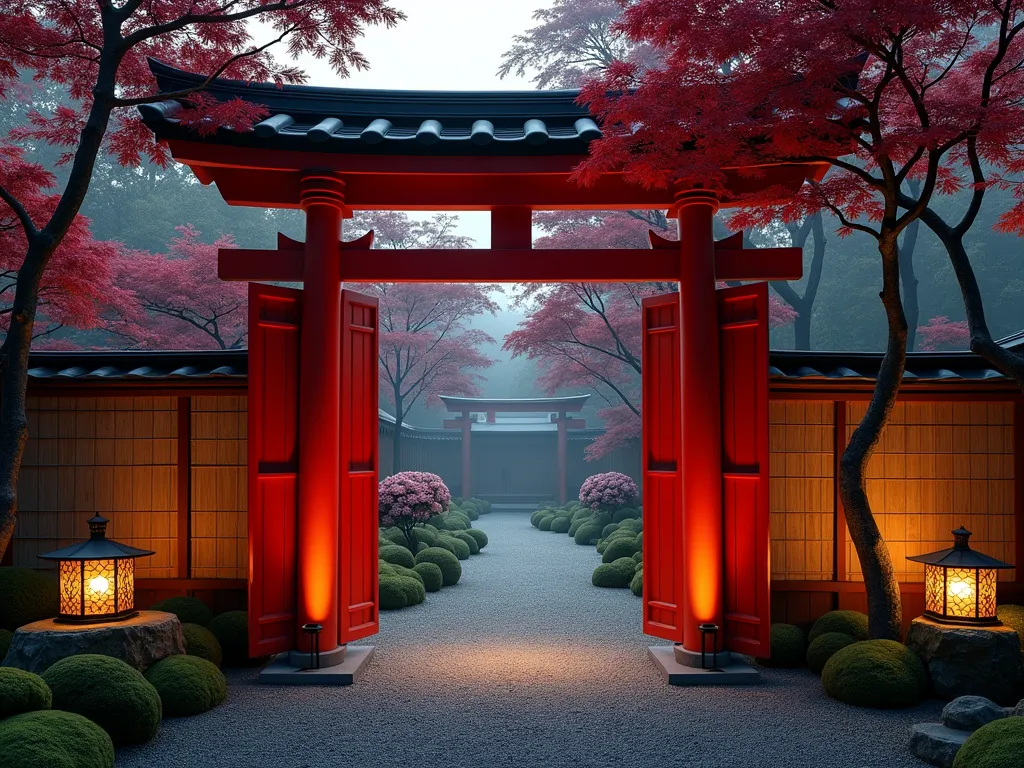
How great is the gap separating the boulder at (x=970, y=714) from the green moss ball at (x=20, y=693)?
4.93 meters

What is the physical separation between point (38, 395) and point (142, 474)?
3.82 ft

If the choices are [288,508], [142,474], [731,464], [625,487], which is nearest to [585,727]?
[731,464]

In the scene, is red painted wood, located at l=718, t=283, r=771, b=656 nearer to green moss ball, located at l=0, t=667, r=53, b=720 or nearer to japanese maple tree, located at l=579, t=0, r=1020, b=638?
japanese maple tree, located at l=579, t=0, r=1020, b=638

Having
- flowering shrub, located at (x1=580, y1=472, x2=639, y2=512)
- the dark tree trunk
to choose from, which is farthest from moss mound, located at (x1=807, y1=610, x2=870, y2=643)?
flowering shrub, located at (x1=580, y1=472, x2=639, y2=512)

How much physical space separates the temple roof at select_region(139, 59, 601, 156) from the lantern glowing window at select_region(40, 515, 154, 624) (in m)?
2.98

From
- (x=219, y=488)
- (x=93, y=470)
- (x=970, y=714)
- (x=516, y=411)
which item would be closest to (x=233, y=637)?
(x=219, y=488)

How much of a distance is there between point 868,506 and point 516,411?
2266 centimetres

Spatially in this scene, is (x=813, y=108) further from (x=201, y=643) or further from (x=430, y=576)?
(x=430, y=576)

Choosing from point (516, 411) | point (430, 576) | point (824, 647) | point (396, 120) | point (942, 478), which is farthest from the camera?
point (516, 411)

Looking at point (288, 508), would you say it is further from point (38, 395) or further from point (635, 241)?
point (635, 241)

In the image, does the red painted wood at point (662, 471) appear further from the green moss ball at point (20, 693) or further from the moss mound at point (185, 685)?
the green moss ball at point (20, 693)

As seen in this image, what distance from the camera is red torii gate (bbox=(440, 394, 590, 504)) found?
26.1 metres

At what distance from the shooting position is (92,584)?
542cm

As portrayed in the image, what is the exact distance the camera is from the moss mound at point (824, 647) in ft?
19.8
